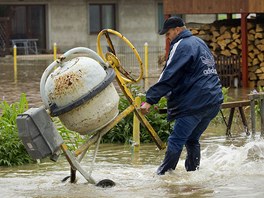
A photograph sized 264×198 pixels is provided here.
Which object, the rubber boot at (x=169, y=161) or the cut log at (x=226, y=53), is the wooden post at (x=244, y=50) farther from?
the rubber boot at (x=169, y=161)

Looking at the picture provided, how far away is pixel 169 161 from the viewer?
9.83m

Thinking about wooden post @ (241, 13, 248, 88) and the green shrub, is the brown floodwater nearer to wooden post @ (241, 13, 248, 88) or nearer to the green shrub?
the green shrub

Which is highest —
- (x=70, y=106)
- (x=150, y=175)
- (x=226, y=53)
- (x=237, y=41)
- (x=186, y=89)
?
(x=186, y=89)

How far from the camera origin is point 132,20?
47.2m

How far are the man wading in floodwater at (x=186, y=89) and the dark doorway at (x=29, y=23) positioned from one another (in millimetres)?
36675

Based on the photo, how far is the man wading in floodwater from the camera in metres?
9.62

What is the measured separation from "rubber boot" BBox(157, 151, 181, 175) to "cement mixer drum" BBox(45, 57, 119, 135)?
0.75 meters

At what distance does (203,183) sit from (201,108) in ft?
2.50

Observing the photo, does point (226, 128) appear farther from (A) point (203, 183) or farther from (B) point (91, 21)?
(B) point (91, 21)

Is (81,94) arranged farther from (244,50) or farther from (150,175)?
(244,50)

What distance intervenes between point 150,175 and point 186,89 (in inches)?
44.5

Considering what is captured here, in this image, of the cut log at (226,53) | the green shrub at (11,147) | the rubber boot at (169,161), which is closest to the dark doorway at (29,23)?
the cut log at (226,53)

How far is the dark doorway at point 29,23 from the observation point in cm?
4625

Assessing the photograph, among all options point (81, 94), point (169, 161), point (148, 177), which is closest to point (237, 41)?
point (148, 177)
